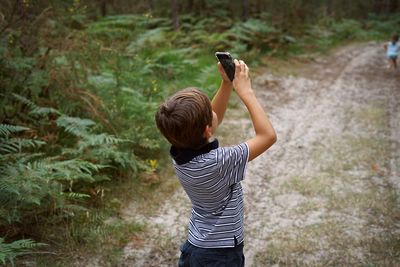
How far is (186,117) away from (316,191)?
12.2 feet

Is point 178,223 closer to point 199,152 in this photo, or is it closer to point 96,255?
point 96,255

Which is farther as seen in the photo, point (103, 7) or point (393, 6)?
point (393, 6)

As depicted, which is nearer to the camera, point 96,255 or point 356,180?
point 96,255

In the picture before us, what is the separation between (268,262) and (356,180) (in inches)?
90.1

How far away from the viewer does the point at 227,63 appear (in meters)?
2.38

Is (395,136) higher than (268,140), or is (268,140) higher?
(268,140)

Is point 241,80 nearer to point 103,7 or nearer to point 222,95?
point 222,95

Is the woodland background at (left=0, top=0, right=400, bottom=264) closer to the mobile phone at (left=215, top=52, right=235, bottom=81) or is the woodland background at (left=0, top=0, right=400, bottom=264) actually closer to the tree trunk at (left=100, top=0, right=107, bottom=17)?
the mobile phone at (left=215, top=52, right=235, bottom=81)

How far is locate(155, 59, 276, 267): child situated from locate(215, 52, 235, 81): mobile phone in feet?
0.10

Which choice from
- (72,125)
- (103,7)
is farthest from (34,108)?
(103,7)

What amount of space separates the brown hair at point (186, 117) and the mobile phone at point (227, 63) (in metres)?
0.30

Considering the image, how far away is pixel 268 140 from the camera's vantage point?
229 centimetres

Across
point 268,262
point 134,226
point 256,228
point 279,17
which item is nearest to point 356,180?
point 256,228

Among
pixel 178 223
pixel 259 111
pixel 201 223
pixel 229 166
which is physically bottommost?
pixel 178 223
